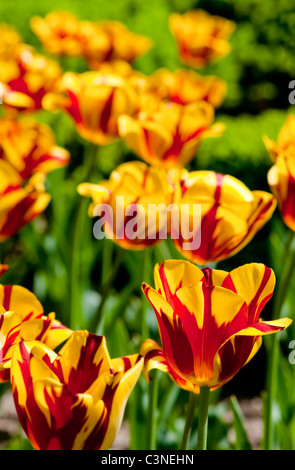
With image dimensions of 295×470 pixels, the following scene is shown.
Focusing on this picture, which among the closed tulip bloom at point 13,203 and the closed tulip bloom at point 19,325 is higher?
the closed tulip bloom at point 13,203

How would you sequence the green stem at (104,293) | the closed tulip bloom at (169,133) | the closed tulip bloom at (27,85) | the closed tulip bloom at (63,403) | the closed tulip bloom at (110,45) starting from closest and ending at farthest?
the closed tulip bloom at (63,403) → the green stem at (104,293) → the closed tulip bloom at (169,133) → the closed tulip bloom at (27,85) → the closed tulip bloom at (110,45)

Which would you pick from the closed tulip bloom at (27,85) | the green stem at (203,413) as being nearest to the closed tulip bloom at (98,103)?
the closed tulip bloom at (27,85)

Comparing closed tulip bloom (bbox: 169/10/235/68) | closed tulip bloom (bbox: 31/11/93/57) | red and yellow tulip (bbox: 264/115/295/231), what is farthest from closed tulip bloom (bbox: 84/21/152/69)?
red and yellow tulip (bbox: 264/115/295/231)

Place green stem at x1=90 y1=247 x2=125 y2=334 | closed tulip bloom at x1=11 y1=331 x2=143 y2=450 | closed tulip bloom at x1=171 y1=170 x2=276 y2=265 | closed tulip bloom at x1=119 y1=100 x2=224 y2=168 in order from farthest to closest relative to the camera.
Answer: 1. closed tulip bloom at x1=119 y1=100 x2=224 y2=168
2. green stem at x1=90 y1=247 x2=125 y2=334
3. closed tulip bloom at x1=171 y1=170 x2=276 y2=265
4. closed tulip bloom at x1=11 y1=331 x2=143 y2=450

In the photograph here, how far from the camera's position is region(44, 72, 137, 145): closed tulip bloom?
1.24 m

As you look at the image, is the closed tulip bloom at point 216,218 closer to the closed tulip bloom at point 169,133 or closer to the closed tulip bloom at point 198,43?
the closed tulip bloom at point 169,133

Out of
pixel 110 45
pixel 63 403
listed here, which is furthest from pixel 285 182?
pixel 110 45

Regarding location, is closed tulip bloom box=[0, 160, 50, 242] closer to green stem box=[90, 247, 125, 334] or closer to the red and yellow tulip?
green stem box=[90, 247, 125, 334]

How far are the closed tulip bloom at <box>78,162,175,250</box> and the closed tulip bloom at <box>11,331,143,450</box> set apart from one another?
343 millimetres

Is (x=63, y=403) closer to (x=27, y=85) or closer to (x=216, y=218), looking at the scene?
(x=216, y=218)

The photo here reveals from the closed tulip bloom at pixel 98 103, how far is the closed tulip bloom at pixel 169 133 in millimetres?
36

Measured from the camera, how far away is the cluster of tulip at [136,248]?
1.81 ft

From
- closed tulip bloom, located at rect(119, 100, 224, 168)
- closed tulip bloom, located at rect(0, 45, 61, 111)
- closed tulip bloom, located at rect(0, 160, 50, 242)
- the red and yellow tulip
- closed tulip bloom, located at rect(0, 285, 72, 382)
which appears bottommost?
closed tulip bloom, located at rect(0, 285, 72, 382)
